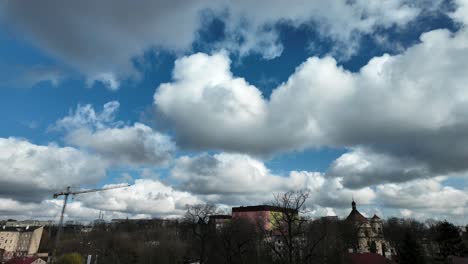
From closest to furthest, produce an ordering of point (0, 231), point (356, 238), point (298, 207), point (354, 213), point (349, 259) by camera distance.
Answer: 1. point (298, 207)
2. point (349, 259)
3. point (356, 238)
4. point (354, 213)
5. point (0, 231)

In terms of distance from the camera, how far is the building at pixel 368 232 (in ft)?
351

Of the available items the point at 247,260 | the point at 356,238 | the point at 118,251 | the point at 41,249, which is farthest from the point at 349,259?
the point at 41,249

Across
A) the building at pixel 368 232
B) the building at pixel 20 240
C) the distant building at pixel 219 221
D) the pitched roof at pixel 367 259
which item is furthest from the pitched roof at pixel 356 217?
the building at pixel 20 240

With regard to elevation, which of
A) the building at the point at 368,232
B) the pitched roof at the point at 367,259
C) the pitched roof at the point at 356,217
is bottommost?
the pitched roof at the point at 367,259

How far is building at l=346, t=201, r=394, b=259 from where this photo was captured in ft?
351

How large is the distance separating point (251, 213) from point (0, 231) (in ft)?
349

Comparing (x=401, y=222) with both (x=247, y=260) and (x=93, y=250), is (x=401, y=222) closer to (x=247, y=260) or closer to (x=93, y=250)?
(x=247, y=260)

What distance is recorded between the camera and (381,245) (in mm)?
112688

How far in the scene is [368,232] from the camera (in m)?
112

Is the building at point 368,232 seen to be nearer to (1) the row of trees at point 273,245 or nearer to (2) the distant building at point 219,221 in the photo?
(1) the row of trees at point 273,245

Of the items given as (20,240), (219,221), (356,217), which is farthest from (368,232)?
(20,240)

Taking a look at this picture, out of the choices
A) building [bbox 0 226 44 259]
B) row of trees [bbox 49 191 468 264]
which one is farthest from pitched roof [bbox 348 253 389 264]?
building [bbox 0 226 44 259]

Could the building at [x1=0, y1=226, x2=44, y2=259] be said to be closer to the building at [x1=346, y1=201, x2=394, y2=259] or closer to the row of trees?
the row of trees

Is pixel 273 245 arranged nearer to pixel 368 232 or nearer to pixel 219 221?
pixel 368 232
